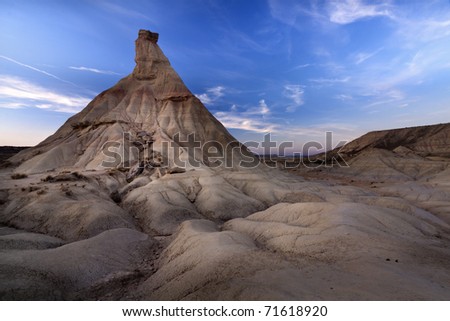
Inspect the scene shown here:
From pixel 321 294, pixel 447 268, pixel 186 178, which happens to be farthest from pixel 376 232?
pixel 186 178

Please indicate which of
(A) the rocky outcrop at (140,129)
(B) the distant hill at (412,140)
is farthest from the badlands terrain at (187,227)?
(B) the distant hill at (412,140)

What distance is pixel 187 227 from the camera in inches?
504

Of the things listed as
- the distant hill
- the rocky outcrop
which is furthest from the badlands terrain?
the distant hill

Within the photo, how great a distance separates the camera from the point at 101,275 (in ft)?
28.2

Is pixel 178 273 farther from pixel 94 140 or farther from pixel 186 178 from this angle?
pixel 94 140

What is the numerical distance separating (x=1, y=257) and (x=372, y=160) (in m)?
54.9

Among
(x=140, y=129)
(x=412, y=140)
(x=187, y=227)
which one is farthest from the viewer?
(x=412, y=140)

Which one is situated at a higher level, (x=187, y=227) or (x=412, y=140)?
(x=412, y=140)

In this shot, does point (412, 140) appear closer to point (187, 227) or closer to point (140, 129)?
point (140, 129)

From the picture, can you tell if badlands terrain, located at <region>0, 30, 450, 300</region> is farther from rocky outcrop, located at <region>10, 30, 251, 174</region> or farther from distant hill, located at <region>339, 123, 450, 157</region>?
distant hill, located at <region>339, 123, 450, 157</region>

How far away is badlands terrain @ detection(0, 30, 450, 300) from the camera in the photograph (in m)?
6.55

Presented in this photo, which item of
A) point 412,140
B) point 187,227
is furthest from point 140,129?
point 412,140

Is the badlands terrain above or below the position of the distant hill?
below

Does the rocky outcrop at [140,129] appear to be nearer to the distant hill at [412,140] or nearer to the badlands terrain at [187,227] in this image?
the badlands terrain at [187,227]
